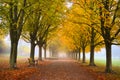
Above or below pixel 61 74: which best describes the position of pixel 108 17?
above

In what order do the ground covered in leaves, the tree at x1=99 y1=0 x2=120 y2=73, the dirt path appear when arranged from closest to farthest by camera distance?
the ground covered in leaves
the dirt path
the tree at x1=99 y1=0 x2=120 y2=73

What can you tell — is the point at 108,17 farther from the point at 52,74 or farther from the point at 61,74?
the point at 52,74

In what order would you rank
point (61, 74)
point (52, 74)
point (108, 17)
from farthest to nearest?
point (108, 17) → point (61, 74) → point (52, 74)

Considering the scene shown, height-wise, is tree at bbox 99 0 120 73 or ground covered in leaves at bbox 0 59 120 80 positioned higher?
tree at bbox 99 0 120 73

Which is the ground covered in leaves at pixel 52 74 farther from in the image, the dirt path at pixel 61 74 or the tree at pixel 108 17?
the tree at pixel 108 17

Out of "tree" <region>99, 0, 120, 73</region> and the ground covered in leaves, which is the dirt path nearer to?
the ground covered in leaves

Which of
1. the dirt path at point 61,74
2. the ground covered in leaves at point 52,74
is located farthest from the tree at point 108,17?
the dirt path at point 61,74

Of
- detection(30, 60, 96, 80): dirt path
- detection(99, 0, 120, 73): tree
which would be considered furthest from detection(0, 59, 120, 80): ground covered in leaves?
detection(99, 0, 120, 73): tree

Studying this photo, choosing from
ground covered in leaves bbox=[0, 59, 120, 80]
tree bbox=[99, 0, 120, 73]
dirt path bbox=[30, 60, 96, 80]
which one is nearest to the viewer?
ground covered in leaves bbox=[0, 59, 120, 80]

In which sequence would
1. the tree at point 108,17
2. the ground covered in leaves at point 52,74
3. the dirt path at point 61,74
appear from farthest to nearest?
the tree at point 108,17 < the dirt path at point 61,74 < the ground covered in leaves at point 52,74

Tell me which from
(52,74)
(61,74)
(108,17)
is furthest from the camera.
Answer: (108,17)

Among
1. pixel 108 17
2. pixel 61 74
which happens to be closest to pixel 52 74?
pixel 61 74

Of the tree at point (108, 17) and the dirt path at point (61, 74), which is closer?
the dirt path at point (61, 74)

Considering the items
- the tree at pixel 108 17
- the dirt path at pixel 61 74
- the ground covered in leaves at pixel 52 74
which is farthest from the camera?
the tree at pixel 108 17
